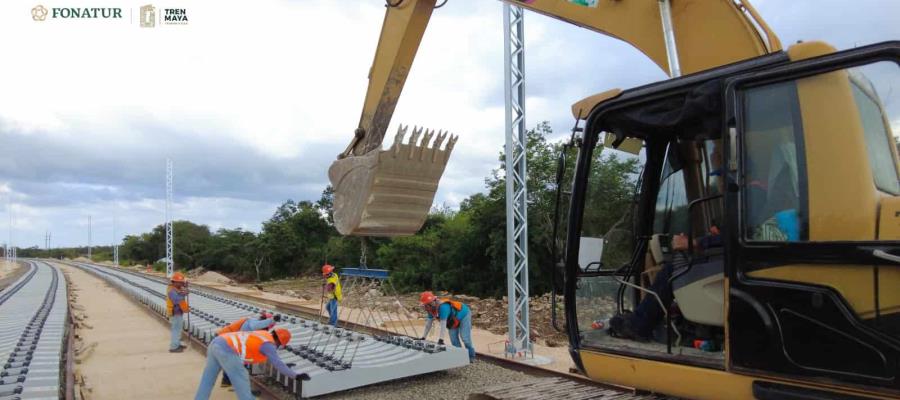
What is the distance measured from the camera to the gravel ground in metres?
7.00

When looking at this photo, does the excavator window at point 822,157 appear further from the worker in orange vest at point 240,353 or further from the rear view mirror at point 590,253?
the worker in orange vest at point 240,353

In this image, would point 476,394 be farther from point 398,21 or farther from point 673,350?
point 398,21

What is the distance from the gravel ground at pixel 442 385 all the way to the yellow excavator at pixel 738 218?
3.35 m

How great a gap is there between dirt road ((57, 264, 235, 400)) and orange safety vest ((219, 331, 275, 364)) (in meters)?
1.82

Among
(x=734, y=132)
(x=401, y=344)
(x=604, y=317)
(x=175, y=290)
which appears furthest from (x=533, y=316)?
(x=734, y=132)

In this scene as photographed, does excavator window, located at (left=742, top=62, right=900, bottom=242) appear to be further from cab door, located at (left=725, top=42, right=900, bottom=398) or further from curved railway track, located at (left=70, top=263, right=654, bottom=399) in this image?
curved railway track, located at (left=70, top=263, right=654, bottom=399)

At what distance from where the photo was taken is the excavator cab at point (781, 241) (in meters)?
2.69

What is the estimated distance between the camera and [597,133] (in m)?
3.86

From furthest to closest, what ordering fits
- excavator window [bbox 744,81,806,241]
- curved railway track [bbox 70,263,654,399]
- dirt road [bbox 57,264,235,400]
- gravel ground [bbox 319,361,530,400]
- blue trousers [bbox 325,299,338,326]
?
blue trousers [bbox 325,299,338,326] < dirt road [bbox 57,264,235,400] < gravel ground [bbox 319,361,530,400] < curved railway track [bbox 70,263,654,399] < excavator window [bbox 744,81,806,241]

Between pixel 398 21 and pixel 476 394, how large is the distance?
392 cm

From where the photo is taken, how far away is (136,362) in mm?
10008

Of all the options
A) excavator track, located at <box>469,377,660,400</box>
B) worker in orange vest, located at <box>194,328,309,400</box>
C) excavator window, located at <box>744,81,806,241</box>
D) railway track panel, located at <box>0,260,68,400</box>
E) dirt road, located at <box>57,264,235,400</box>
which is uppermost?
excavator window, located at <box>744,81,806,241</box>

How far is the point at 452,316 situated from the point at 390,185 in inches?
150

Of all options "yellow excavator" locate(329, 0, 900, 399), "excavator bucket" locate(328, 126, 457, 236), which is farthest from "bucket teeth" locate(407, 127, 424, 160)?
"yellow excavator" locate(329, 0, 900, 399)
